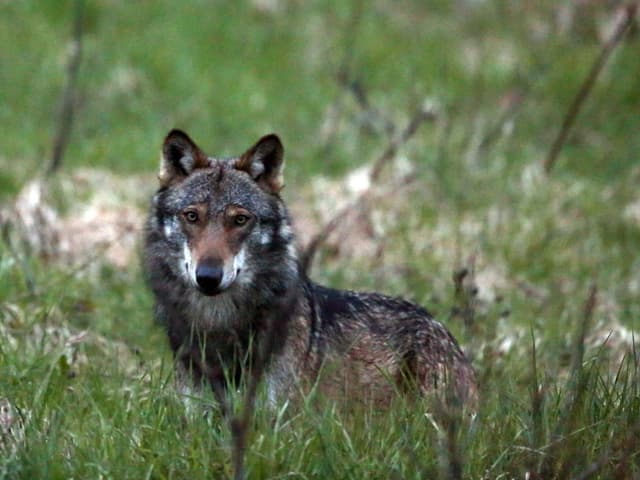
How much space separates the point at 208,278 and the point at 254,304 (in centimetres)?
57

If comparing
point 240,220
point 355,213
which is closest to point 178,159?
point 240,220

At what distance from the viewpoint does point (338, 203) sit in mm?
11281

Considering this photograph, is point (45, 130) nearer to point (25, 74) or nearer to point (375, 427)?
point (25, 74)

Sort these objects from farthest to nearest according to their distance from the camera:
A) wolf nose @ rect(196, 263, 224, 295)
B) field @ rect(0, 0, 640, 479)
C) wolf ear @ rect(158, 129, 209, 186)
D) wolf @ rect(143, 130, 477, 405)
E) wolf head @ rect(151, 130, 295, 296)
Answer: wolf ear @ rect(158, 129, 209, 186)
wolf @ rect(143, 130, 477, 405)
wolf head @ rect(151, 130, 295, 296)
wolf nose @ rect(196, 263, 224, 295)
field @ rect(0, 0, 640, 479)

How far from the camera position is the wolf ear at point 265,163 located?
6.37 meters

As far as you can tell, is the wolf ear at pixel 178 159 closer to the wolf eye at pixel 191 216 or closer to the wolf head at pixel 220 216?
the wolf head at pixel 220 216

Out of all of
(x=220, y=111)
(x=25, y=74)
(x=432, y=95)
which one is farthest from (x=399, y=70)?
(x=25, y=74)

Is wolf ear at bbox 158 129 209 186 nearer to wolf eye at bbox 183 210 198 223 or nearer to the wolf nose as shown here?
wolf eye at bbox 183 210 198 223

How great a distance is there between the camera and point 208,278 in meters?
5.68

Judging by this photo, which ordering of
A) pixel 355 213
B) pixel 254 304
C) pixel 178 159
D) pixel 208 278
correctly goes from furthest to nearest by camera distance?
pixel 355 213, pixel 178 159, pixel 254 304, pixel 208 278

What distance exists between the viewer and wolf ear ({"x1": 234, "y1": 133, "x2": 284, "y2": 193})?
20.9 feet

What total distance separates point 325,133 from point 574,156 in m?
2.65

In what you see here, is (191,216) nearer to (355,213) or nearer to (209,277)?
(209,277)

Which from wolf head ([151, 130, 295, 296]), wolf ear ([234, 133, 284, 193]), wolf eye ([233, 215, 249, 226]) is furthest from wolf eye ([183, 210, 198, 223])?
wolf ear ([234, 133, 284, 193])
